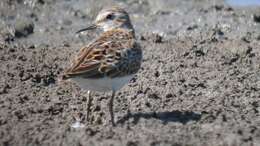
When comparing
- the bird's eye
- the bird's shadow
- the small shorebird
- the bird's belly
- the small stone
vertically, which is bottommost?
the bird's shadow

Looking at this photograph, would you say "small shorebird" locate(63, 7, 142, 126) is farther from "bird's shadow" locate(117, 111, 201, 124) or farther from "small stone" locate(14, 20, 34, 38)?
"small stone" locate(14, 20, 34, 38)

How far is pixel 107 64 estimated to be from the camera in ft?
33.8

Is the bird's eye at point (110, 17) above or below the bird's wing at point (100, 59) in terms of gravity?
above

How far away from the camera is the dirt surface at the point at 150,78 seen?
389 inches

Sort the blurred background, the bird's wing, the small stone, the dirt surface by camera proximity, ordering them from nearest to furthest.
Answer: the dirt surface < the bird's wing < the small stone < the blurred background

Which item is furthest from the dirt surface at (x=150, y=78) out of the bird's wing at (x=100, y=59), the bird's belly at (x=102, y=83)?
the bird's wing at (x=100, y=59)

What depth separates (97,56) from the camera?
10.4 m

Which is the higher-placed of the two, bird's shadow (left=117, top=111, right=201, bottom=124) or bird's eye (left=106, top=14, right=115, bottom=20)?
bird's eye (left=106, top=14, right=115, bottom=20)

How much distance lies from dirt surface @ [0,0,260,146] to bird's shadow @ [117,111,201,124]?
15 millimetres

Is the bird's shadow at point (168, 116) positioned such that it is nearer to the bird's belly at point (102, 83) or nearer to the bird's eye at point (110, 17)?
the bird's belly at point (102, 83)

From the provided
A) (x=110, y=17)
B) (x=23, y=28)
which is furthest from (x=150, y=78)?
(x=23, y=28)

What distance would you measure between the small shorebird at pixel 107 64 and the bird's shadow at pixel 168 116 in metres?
0.32

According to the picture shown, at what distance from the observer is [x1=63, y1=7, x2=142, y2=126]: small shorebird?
1024 cm

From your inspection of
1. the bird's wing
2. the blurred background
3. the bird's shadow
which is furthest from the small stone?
the bird's shadow
